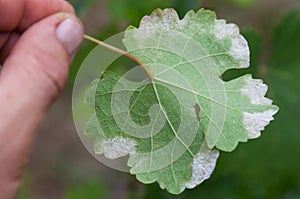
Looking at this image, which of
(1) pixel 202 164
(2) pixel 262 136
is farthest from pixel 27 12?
(2) pixel 262 136

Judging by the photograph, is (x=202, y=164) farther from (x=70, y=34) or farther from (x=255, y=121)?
(x=70, y=34)

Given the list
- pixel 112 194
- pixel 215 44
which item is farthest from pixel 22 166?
pixel 112 194

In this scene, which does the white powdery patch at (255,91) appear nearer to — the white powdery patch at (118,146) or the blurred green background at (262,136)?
the white powdery patch at (118,146)

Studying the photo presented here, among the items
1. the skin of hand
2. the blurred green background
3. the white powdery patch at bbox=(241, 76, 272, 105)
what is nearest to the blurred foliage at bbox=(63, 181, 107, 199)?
the blurred green background

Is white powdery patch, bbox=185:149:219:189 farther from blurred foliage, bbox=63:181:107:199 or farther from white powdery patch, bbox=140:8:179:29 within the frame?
blurred foliage, bbox=63:181:107:199

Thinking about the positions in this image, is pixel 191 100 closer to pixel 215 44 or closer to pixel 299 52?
pixel 215 44

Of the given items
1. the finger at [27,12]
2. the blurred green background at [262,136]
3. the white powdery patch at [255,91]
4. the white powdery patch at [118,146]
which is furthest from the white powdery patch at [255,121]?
the blurred green background at [262,136]
